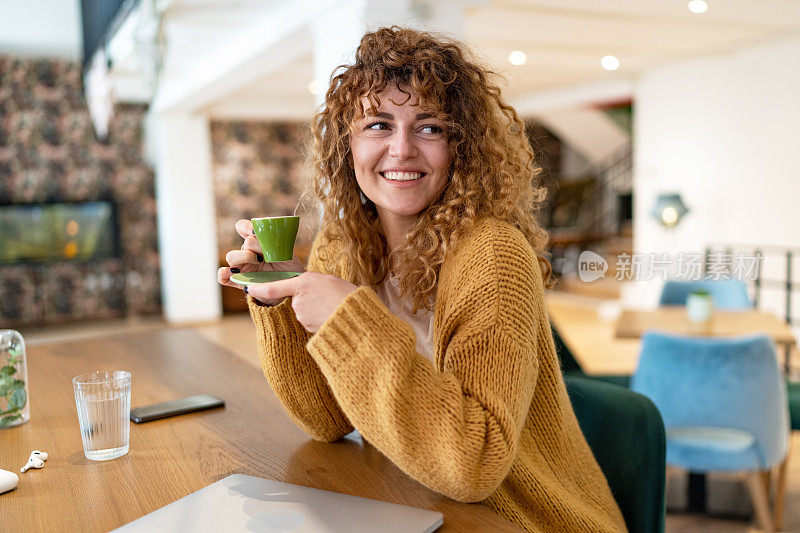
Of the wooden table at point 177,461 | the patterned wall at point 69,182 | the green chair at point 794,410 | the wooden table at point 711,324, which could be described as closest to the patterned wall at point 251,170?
the patterned wall at point 69,182

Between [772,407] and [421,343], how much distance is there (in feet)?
5.14

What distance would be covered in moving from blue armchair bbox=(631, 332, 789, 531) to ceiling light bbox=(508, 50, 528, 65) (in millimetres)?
3790

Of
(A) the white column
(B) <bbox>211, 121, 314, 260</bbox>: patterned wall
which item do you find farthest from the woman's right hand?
(B) <bbox>211, 121, 314, 260</bbox>: patterned wall

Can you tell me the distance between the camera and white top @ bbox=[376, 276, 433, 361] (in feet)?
3.75

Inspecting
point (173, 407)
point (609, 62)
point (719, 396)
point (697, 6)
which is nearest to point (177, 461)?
point (173, 407)

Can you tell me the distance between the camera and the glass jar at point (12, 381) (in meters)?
1.08

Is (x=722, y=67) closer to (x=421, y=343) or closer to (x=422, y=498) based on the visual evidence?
(x=421, y=343)

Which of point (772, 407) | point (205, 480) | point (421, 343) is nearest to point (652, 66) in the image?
point (772, 407)

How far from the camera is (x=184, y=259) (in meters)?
7.39

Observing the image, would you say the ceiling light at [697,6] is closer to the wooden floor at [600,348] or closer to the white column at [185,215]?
the wooden floor at [600,348]

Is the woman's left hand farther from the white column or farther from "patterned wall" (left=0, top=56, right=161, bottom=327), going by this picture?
"patterned wall" (left=0, top=56, right=161, bottom=327)

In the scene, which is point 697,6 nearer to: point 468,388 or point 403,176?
point 403,176

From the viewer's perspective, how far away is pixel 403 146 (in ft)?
3.54

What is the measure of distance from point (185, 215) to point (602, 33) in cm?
474
